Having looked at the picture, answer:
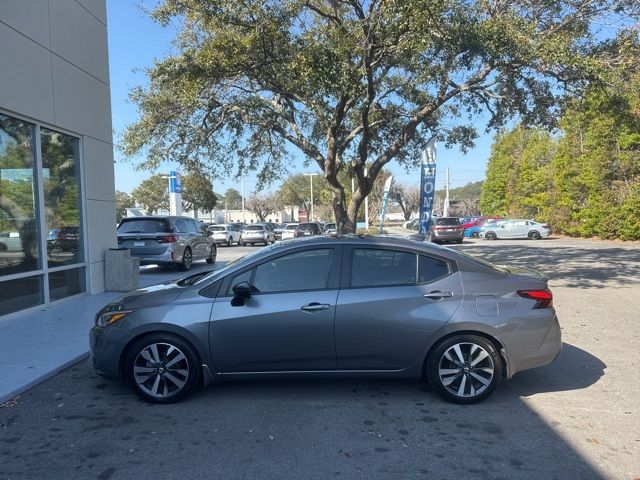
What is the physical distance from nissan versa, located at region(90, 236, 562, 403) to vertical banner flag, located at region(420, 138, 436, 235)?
1221cm

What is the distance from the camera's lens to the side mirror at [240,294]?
441 cm

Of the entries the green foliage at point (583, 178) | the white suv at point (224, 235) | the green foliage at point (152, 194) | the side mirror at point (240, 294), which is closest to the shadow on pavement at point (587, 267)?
the green foliage at point (583, 178)

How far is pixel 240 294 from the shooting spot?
4426 millimetres

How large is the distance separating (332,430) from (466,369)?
1.37 metres

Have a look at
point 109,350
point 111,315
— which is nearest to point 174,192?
point 111,315

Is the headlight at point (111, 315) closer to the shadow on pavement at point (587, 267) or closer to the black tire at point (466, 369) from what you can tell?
the black tire at point (466, 369)

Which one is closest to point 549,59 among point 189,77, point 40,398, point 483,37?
point 483,37

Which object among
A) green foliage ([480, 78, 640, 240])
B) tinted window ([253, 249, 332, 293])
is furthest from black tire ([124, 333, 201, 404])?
green foliage ([480, 78, 640, 240])

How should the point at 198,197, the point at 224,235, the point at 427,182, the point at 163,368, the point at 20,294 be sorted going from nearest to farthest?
the point at 163,368
the point at 20,294
the point at 427,182
the point at 224,235
the point at 198,197

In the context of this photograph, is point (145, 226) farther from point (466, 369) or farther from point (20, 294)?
point (466, 369)

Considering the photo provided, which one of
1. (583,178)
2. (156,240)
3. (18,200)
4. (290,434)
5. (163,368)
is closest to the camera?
(290,434)

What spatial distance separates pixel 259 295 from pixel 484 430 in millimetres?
2234

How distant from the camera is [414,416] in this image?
13.8ft

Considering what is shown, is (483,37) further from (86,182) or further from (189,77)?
(86,182)
